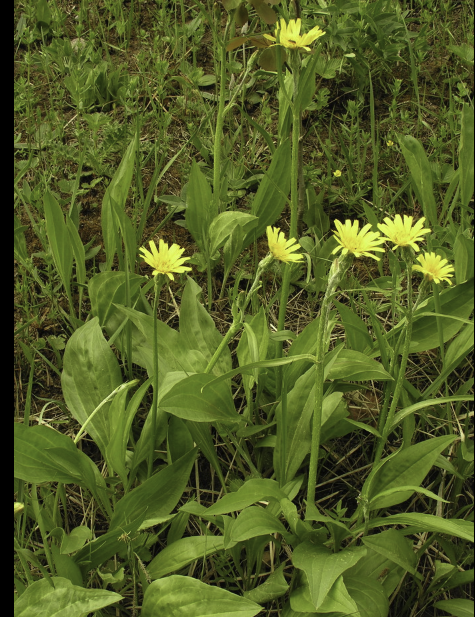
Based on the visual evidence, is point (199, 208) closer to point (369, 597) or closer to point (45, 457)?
point (45, 457)

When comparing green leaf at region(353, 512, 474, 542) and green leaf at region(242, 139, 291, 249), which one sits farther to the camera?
green leaf at region(242, 139, 291, 249)

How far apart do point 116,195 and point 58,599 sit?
1246 millimetres

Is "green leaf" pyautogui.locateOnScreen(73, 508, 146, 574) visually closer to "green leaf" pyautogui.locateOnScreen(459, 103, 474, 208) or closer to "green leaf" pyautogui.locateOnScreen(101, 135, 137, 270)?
"green leaf" pyautogui.locateOnScreen(101, 135, 137, 270)

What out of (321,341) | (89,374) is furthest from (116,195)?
(321,341)

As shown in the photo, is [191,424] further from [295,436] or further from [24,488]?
[24,488]

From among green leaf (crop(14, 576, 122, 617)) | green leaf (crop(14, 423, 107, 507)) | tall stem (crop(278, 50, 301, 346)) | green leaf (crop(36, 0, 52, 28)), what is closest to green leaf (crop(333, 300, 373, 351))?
tall stem (crop(278, 50, 301, 346))

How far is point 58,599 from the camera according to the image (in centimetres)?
134

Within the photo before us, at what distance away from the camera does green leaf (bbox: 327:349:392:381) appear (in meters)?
1.55

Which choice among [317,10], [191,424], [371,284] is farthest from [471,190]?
[317,10]

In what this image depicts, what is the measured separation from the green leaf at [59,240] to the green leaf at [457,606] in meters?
1.39

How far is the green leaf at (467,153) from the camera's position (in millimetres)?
1535

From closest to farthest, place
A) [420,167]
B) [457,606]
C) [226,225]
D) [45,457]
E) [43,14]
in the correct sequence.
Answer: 1. [457,606]
2. [45,457]
3. [420,167]
4. [226,225]
5. [43,14]

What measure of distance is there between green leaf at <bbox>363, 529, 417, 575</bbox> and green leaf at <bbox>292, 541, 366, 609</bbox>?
3 cm
